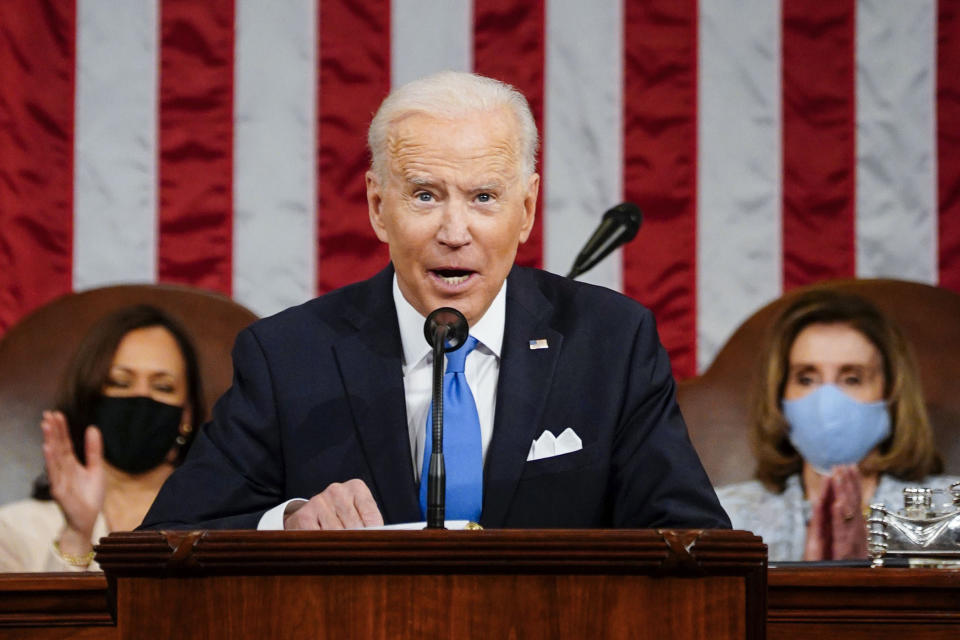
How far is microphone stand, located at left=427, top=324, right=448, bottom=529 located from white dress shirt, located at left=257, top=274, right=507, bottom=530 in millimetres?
515

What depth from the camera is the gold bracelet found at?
3.45 m

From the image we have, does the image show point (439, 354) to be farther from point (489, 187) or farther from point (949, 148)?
point (949, 148)

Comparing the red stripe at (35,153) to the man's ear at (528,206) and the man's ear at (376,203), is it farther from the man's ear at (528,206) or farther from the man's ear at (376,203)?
the man's ear at (528,206)

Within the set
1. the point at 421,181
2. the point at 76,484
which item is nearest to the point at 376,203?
the point at 421,181

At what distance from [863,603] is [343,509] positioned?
30.8 inches

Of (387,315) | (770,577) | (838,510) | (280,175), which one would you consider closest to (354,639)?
(770,577)

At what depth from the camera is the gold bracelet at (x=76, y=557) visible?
3451 millimetres

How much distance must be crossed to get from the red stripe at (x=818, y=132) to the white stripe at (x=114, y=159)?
1943 millimetres

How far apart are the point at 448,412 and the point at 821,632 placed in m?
0.68

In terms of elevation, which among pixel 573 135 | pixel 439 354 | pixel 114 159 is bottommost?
pixel 439 354

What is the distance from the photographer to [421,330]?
2.53 m

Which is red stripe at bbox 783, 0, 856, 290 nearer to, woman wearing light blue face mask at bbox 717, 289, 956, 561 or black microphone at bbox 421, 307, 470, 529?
woman wearing light blue face mask at bbox 717, 289, 956, 561

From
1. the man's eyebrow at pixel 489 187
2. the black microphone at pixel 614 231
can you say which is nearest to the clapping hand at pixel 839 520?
the black microphone at pixel 614 231

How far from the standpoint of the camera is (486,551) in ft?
5.22
